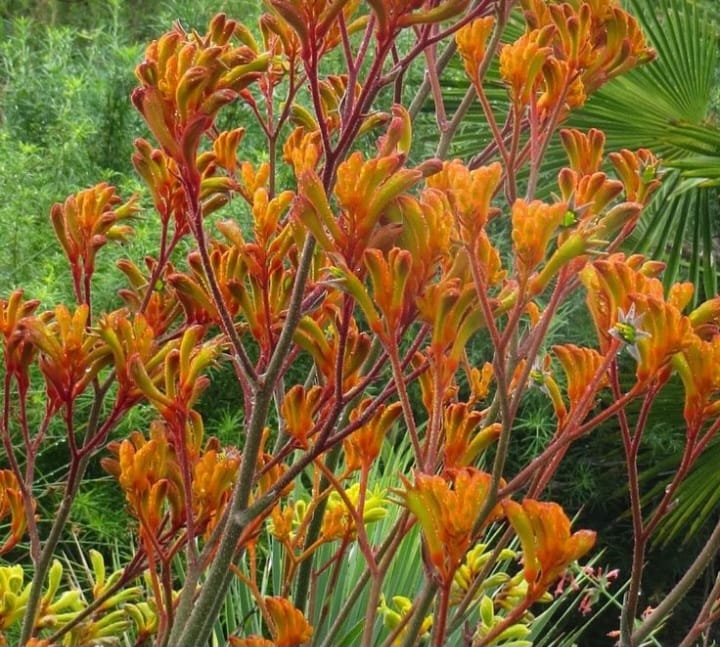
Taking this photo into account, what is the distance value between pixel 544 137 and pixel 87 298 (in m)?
0.31

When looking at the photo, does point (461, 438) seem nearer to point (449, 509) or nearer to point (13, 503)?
point (449, 509)

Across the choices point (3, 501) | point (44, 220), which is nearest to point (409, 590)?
point (3, 501)

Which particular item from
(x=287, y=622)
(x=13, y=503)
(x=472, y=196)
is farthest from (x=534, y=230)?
(x=13, y=503)

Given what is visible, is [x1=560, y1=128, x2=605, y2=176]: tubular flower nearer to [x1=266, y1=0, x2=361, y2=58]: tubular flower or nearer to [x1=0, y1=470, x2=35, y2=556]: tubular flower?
[x1=266, y1=0, x2=361, y2=58]: tubular flower

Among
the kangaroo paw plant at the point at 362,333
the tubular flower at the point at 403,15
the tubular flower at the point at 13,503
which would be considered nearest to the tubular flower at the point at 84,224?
the kangaroo paw plant at the point at 362,333

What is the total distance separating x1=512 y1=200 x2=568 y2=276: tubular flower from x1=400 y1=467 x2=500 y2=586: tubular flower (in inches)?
4.3

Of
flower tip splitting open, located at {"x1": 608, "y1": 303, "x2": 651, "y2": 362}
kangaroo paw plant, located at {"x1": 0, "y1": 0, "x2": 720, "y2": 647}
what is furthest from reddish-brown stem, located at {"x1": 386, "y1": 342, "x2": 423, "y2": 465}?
flower tip splitting open, located at {"x1": 608, "y1": 303, "x2": 651, "y2": 362}

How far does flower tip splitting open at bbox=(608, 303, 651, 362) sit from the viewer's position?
1.63 ft

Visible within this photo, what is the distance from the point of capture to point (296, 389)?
558mm

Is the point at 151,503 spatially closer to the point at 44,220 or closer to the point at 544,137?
the point at 544,137

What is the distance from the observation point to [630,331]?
1.64 feet

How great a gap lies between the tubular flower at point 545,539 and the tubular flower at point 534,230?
11 centimetres

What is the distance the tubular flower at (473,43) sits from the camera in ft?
2.40

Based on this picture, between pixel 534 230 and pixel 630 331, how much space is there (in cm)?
7
